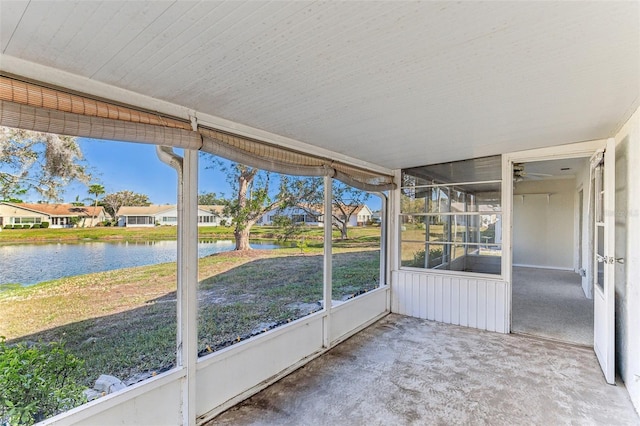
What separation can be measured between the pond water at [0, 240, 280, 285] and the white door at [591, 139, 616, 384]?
3595 mm

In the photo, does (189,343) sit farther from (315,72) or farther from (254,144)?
(315,72)

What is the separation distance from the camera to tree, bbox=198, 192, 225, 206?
100 inches

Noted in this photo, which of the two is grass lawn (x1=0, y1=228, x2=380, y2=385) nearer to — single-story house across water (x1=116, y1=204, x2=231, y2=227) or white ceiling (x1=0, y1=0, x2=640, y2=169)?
single-story house across water (x1=116, y1=204, x2=231, y2=227)

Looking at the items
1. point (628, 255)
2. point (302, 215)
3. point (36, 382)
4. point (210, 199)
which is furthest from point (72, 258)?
point (628, 255)

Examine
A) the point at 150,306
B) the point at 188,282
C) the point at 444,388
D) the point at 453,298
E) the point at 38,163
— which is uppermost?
the point at 38,163

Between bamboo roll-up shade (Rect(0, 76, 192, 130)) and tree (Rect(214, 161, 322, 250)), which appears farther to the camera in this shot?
tree (Rect(214, 161, 322, 250))

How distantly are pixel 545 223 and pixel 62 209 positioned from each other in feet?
33.4

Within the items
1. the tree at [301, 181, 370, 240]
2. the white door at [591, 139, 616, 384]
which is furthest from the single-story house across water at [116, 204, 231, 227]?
the white door at [591, 139, 616, 384]

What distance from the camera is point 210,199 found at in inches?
109

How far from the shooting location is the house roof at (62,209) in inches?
64.1

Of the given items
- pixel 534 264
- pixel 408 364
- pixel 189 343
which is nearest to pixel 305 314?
pixel 408 364

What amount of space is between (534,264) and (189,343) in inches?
371

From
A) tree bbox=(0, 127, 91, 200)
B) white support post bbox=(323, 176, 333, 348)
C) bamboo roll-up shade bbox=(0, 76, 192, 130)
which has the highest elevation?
bamboo roll-up shade bbox=(0, 76, 192, 130)

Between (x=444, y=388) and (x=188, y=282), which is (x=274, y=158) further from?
(x=444, y=388)
